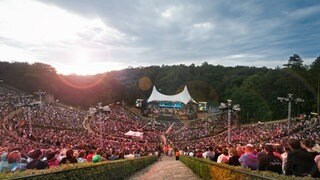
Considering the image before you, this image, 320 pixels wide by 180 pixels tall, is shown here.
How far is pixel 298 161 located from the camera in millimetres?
6270

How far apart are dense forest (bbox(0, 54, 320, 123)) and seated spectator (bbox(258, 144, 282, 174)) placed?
64.4 m

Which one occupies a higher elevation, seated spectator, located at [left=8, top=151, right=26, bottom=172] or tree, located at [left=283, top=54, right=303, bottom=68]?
tree, located at [left=283, top=54, right=303, bottom=68]

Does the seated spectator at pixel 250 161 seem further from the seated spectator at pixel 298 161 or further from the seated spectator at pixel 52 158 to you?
the seated spectator at pixel 52 158

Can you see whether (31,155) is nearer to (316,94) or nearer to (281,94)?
(316,94)

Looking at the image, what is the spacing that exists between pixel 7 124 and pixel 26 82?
47.2 meters

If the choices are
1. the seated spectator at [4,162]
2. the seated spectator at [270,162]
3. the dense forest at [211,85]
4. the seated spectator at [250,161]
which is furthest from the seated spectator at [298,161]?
the dense forest at [211,85]

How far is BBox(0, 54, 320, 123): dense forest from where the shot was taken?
71.9 meters

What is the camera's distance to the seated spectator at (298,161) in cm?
620

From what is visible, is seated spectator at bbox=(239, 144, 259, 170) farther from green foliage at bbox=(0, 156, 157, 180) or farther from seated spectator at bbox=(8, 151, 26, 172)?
seated spectator at bbox=(8, 151, 26, 172)

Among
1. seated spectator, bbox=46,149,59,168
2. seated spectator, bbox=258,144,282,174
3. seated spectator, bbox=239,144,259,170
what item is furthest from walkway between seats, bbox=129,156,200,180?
seated spectator, bbox=258,144,282,174

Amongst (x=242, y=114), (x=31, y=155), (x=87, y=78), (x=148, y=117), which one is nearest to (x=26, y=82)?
(x=87, y=78)

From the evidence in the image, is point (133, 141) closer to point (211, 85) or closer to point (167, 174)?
point (167, 174)

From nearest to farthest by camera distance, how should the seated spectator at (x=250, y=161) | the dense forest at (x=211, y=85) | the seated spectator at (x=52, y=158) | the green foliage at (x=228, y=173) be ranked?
the green foliage at (x=228, y=173)
the seated spectator at (x=250, y=161)
the seated spectator at (x=52, y=158)
the dense forest at (x=211, y=85)

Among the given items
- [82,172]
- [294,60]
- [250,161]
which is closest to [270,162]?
[250,161]
